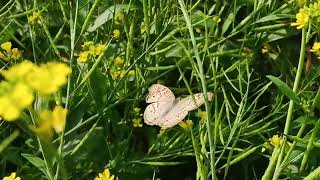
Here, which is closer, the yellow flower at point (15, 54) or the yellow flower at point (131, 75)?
the yellow flower at point (15, 54)

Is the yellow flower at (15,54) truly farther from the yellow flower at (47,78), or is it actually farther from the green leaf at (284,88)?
the yellow flower at (47,78)

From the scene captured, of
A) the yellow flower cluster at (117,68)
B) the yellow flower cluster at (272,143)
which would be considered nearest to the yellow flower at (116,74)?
the yellow flower cluster at (117,68)

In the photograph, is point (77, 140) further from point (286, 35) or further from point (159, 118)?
point (286, 35)

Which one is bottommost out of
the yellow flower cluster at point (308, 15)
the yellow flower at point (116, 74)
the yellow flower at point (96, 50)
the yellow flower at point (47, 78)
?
the yellow flower at point (116, 74)

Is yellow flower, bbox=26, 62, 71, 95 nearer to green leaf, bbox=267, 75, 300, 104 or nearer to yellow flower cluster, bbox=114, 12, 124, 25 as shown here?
green leaf, bbox=267, 75, 300, 104

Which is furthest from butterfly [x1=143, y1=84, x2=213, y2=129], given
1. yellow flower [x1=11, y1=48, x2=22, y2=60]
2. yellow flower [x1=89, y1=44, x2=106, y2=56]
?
yellow flower [x1=11, y1=48, x2=22, y2=60]

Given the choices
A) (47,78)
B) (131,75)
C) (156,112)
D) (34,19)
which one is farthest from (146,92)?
(47,78)

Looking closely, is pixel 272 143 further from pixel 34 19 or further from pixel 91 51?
pixel 34 19

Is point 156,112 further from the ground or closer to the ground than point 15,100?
closer to the ground
